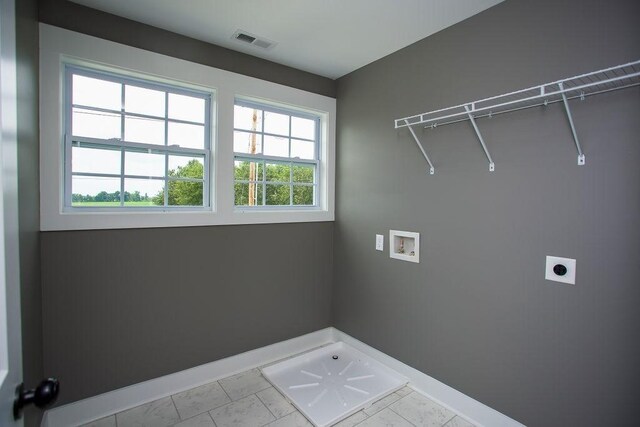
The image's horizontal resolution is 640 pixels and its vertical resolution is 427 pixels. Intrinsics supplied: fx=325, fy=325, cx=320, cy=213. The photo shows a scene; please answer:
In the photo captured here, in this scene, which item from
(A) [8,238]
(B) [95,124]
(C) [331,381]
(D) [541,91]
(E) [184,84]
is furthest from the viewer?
(C) [331,381]

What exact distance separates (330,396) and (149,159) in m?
2.08

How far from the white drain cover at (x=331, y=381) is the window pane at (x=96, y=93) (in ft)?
7.28

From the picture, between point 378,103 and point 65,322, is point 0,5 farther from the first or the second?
A: point 378,103

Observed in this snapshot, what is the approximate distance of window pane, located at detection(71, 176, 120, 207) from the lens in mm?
2043

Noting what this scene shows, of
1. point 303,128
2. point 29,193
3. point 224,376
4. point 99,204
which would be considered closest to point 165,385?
point 224,376

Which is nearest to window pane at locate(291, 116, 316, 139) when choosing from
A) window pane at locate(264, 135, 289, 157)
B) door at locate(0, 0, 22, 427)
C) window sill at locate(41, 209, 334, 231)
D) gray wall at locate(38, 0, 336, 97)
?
window pane at locate(264, 135, 289, 157)

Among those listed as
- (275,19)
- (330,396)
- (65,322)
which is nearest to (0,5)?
(275,19)

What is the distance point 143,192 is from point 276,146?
114cm

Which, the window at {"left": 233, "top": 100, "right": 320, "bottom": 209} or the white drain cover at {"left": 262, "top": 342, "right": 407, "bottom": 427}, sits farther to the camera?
the window at {"left": 233, "top": 100, "right": 320, "bottom": 209}

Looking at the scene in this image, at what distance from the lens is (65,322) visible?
1.96 m

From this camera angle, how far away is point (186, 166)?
2414 millimetres

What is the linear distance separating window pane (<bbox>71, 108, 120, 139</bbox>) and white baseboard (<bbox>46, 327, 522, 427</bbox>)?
1661 mm

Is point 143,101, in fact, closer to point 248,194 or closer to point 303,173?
point 248,194

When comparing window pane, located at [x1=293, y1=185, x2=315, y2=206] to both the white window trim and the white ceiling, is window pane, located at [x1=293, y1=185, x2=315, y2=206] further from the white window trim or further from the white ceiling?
the white ceiling
